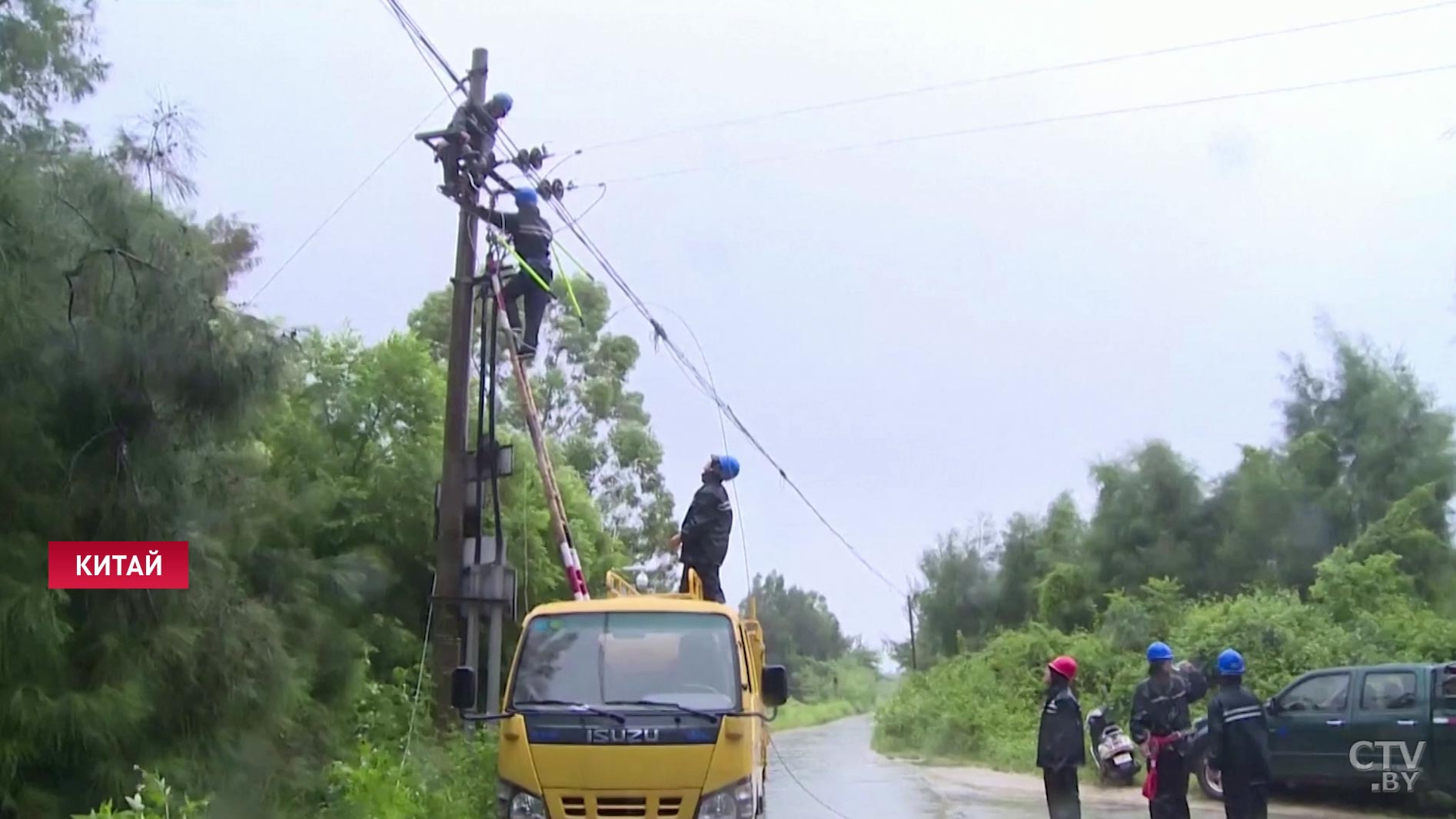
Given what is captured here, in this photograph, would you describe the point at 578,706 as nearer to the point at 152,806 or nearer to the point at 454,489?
the point at 152,806

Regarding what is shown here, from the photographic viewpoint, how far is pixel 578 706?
890 cm

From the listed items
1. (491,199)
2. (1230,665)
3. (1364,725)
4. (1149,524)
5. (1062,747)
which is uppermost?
(491,199)

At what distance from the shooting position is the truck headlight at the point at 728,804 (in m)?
8.51

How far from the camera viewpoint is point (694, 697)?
9000mm

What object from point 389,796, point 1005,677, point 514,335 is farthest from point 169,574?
point 1005,677

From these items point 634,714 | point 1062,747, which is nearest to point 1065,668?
point 1062,747

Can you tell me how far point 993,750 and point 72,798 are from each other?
2127 centimetres

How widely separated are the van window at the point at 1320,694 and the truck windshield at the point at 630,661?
365 inches

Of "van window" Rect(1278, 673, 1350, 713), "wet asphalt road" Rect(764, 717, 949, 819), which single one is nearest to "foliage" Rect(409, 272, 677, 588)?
"wet asphalt road" Rect(764, 717, 949, 819)

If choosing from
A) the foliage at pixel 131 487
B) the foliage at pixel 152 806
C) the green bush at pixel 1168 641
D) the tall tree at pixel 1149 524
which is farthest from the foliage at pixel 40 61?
the tall tree at pixel 1149 524

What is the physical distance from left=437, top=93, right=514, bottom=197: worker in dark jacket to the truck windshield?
500 cm

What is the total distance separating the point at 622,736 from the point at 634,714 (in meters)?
0.19

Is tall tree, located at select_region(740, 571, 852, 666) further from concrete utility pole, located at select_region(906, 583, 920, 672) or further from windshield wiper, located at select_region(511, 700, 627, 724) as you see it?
windshield wiper, located at select_region(511, 700, 627, 724)

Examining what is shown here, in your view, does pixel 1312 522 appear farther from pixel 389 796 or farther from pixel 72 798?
pixel 72 798
